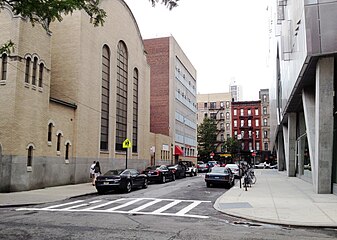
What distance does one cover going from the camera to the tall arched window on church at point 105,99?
3138 centimetres

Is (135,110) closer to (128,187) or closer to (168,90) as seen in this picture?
(168,90)

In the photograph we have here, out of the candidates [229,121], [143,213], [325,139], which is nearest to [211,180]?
[325,139]

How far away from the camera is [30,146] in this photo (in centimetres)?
2077

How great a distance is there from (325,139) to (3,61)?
59.2ft

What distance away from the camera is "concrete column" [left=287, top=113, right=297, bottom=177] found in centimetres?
3338

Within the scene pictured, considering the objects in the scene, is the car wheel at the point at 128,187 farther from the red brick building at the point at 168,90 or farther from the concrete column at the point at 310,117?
the red brick building at the point at 168,90

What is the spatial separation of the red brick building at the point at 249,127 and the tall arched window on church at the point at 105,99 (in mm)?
67461

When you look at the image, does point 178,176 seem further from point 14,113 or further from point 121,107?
point 14,113

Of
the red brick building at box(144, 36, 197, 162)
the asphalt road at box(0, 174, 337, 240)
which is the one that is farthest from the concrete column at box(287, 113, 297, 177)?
the asphalt road at box(0, 174, 337, 240)

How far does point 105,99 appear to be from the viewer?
1258 inches

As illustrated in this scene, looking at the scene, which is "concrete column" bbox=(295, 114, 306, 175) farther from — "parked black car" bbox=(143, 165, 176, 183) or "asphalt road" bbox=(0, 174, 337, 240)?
"asphalt road" bbox=(0, 174, 337, 240)

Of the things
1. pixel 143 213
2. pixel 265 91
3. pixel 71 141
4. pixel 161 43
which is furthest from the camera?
pixel 265 91

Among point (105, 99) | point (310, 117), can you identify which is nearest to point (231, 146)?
point (105, 99)

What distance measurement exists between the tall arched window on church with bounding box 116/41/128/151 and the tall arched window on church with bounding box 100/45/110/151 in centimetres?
250
